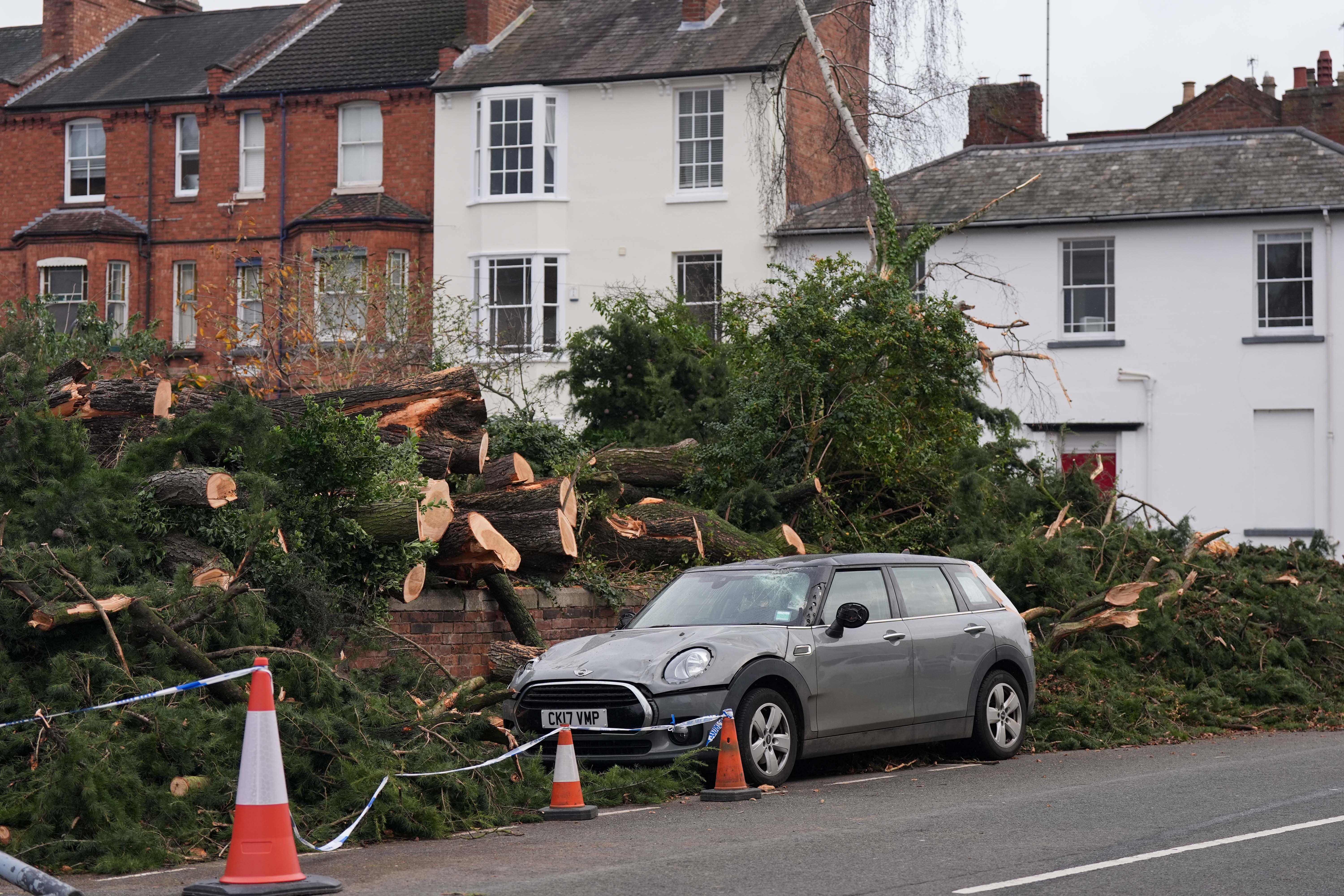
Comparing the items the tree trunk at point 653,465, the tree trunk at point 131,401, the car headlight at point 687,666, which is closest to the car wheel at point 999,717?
the car headlight at point 687,666

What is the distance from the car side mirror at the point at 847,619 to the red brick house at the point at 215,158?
75.9 ft

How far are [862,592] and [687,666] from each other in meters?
1.92

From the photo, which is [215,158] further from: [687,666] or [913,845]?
[913,845]

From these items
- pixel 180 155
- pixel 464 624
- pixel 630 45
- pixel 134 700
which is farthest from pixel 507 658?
pixel 180 155

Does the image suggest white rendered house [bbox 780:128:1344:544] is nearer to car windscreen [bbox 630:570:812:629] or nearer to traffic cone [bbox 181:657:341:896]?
car windscreen [bbox 630:570:812:629]

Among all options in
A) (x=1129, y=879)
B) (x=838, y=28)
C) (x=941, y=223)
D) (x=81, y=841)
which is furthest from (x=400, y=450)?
(x=838, y=28)

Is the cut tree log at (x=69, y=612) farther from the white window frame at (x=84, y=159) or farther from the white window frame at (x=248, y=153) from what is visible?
the white window frame at (x=84, y=159)

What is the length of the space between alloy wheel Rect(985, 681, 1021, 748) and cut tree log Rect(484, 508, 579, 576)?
3678 mm

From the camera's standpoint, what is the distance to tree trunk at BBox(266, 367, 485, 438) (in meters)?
14.6

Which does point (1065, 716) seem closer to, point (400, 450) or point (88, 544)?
point (400, 450)

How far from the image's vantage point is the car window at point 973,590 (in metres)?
12.6

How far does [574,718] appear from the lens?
10516 millimetres

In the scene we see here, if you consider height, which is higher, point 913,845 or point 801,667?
point 801,667

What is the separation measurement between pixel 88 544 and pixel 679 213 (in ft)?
72.7
